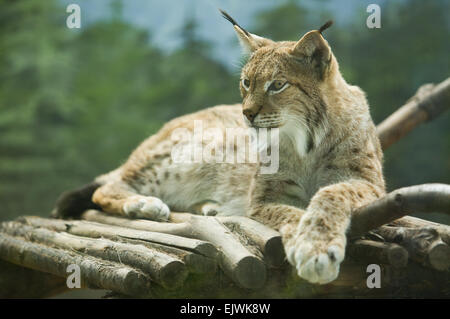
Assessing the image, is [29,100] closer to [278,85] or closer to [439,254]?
[278,85]

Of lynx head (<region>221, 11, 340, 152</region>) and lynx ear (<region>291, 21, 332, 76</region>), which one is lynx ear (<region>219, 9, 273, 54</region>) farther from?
lynx ear (<region>291, 21, 332, 76</region>)

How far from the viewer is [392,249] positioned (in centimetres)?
210

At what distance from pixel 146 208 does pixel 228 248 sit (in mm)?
1141

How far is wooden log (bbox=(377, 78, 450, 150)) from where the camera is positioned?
4.35 m

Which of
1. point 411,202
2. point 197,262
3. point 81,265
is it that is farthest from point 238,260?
point 81,265

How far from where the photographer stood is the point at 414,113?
14.5ft

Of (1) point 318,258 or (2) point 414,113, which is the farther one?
(2) point 414,113

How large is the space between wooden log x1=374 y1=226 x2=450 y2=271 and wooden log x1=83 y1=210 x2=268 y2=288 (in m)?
0.59

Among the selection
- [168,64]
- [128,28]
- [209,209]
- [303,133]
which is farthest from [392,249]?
[128,28]

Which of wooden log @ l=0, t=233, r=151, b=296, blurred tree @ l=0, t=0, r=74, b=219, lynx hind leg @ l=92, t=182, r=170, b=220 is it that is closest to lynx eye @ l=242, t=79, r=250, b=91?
lynx hind leg @ l=92, t=182, r=170, b=220

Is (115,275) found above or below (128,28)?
below
